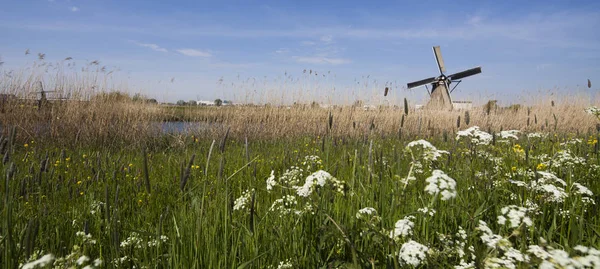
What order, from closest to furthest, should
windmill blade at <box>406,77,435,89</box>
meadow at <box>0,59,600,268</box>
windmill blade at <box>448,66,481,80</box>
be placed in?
1. meadow at <box>0,59,600,268</box>
2. windmill blade at <box>448,66,481,80</box>
3. windmill blade at <box>406,77,435,89</box>

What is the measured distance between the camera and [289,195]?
2.57 metres

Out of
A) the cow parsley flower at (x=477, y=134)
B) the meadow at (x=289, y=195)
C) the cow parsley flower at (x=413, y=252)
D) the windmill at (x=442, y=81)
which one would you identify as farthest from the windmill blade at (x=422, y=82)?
the cow parsley flower at (x=413, y=252)

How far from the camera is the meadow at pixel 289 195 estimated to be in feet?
4.70

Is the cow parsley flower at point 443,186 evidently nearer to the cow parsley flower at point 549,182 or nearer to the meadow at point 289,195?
the meadow at point 289,195

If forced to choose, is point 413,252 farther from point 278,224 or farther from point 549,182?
point 549,182

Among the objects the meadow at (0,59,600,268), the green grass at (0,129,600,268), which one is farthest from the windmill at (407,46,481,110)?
the green grass at (0,129,600,268)

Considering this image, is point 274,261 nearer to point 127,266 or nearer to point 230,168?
point 127,266

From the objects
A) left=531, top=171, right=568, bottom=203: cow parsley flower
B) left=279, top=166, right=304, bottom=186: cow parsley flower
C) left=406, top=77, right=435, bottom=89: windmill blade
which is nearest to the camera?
left=531, top=171, right=568, bottom=203: cow parsley flower

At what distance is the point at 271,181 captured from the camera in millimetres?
2016

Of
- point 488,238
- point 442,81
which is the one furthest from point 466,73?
point 488,238

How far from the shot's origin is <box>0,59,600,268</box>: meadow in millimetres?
1433

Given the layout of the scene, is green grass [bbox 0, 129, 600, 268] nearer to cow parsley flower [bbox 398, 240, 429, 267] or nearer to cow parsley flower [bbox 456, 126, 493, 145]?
cow parsley flower [bbox 398, 240, 429, 267]

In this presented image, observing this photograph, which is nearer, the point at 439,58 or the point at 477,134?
the point at 477,134

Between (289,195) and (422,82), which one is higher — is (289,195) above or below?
below
